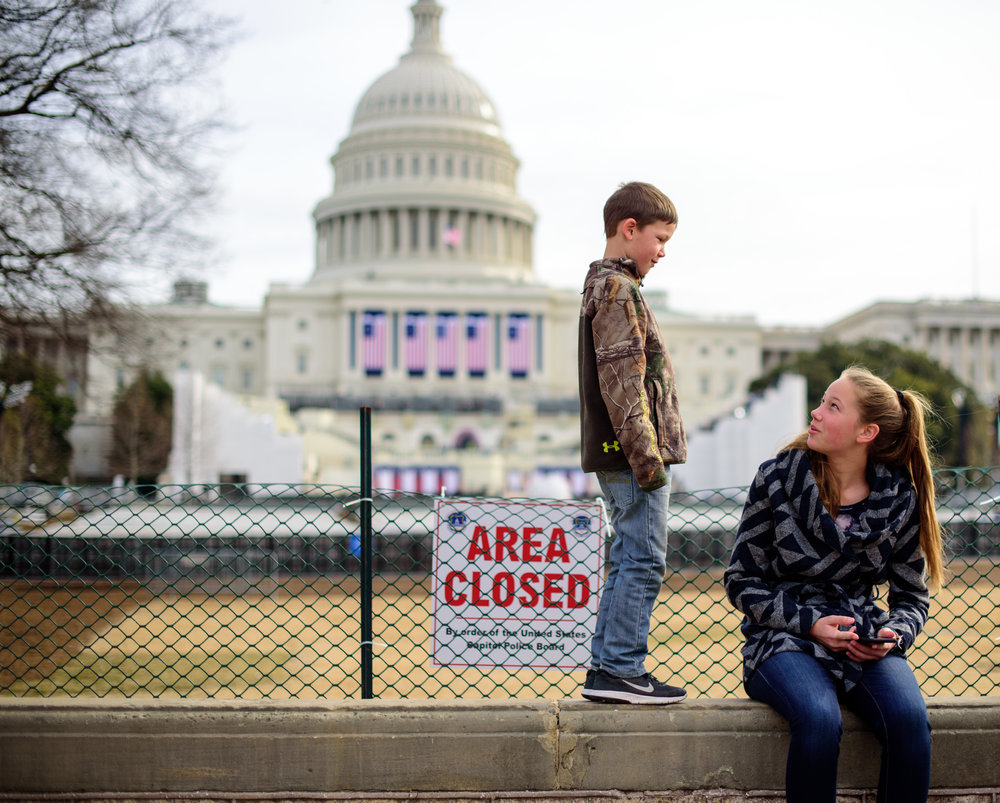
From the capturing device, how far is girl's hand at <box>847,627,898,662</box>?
12.9ft

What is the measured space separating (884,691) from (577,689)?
Answer: 429 centimetres

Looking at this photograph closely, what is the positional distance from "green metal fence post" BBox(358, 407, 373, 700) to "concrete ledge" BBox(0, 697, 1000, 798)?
0.30 metres

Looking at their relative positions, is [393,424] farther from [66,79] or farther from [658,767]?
[658,767]

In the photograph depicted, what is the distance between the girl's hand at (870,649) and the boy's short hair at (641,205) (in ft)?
6.08

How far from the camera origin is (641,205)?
14.3 ft

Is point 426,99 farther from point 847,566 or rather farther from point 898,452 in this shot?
point 847,566

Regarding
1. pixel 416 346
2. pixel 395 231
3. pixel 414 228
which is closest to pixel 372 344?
pixel 416 346

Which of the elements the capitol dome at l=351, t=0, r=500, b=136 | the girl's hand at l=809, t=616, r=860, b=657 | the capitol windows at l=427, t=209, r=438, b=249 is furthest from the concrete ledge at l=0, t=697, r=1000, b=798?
the capitol dome at l=351, t=0, r=500, b=136

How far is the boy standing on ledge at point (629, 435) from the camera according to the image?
4.10 m

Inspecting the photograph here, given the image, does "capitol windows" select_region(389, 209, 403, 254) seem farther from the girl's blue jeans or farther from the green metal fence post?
the girl's blue jeans

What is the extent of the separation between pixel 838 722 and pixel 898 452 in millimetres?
1121

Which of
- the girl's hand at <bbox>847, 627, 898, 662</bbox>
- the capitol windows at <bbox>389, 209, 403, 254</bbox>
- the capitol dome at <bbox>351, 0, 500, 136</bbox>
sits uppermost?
the capitol dome at <bbox>351, 0, 500, 136</bbox>

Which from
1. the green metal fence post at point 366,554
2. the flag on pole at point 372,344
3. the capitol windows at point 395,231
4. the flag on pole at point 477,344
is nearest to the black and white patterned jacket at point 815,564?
the green metal fence post at point 366,554

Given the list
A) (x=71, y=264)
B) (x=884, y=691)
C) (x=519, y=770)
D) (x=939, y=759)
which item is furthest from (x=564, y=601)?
(x=71, y=264)
